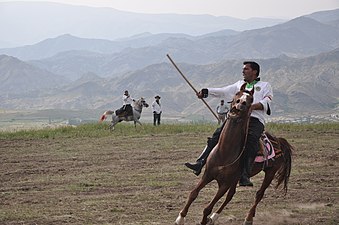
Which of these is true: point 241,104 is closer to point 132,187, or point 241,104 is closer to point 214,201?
point 214,201

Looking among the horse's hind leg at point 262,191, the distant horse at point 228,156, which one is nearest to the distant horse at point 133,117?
the horse's hind leg at point 262,191

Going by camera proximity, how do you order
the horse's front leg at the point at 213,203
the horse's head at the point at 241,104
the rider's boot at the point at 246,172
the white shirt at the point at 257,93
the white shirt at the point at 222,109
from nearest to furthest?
the horse's head at the point at 241,104 < the horse's front leg at the point at 213,203 < the rider's boot at the point at 246,172 < the white shirt at the point at 257,93 < the white shirt at the point at 222,109

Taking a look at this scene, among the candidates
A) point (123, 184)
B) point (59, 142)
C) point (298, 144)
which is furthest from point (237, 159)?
point (59, 142)

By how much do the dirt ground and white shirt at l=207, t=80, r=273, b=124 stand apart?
2.08 metres

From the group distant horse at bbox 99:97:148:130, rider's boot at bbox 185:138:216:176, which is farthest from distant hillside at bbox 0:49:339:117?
rider's boot at bbox 185:138:216:176

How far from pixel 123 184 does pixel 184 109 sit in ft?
366

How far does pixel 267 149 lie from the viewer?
9.27 meters

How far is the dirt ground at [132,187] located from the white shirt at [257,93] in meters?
2.08

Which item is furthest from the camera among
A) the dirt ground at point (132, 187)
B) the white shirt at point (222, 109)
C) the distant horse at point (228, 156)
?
the white shirt at point (222, 109)

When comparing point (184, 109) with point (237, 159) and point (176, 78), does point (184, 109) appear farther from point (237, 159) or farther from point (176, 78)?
point (237, 159)

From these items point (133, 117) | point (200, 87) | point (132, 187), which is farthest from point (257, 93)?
point (200, 87)

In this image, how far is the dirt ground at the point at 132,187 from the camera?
973 cm

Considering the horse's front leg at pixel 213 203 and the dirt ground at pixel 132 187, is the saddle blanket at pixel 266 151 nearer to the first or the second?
the horse's front leg at pixel 213 203

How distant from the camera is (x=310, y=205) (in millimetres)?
10812
